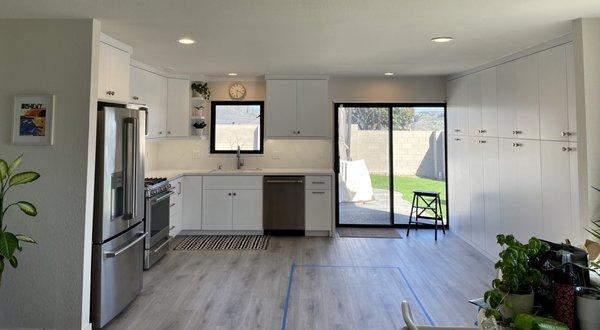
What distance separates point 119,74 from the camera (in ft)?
10.9

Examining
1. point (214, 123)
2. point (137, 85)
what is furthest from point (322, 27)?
point (214, 123)

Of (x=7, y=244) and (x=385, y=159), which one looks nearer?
(x=7, y=244)

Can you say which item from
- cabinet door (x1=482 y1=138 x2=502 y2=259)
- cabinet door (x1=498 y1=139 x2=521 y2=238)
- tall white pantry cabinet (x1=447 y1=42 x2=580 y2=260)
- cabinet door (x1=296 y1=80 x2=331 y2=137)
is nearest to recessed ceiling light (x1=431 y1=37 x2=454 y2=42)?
tall white pantry cabinet (x1=447 y1=42 x2=580 y2=260)

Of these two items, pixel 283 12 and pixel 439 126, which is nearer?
pixel 283 12

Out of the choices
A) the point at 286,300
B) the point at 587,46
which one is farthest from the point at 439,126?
the point at 286,300

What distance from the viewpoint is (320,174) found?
5211 mm

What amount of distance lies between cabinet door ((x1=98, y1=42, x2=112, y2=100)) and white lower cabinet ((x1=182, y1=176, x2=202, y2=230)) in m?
2.25

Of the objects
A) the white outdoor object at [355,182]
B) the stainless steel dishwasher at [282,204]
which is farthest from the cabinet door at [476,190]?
the stainless steel dishwasher at [282,204]

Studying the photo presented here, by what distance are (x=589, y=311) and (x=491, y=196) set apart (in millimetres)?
3523

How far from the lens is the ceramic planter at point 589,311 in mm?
1041

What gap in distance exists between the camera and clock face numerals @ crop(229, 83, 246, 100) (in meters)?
5.71

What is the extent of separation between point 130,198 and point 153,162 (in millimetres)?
2832

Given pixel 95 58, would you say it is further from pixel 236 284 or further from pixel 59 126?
pixel 236 284

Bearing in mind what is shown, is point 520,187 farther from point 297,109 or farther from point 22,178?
point 22,178
